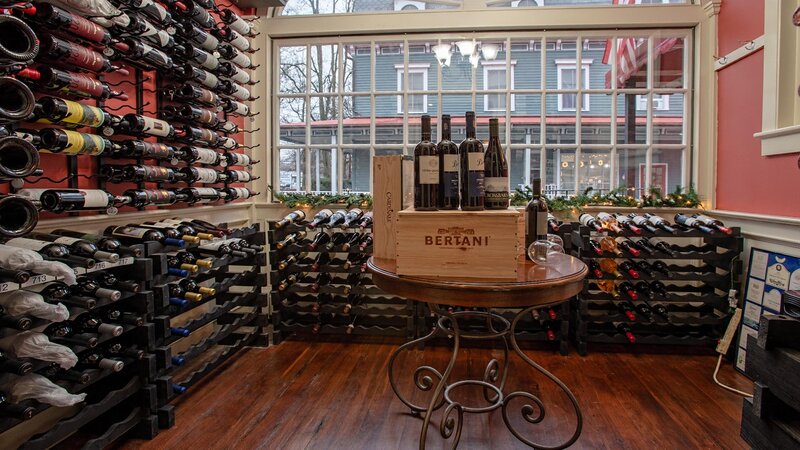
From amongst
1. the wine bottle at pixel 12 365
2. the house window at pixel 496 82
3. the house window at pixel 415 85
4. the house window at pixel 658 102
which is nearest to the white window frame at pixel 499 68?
the house window at pixel 496 82

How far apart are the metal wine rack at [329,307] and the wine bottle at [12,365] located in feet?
5.82

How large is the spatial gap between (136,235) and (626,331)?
3087mm

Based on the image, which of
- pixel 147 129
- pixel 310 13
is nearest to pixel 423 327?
pixel 147 129

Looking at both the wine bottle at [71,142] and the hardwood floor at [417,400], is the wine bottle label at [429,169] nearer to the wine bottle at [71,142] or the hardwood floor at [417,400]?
the hardwood floor at [417,400]

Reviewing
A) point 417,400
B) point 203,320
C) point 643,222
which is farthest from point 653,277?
point 203,320

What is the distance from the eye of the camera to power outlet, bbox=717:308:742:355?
2.78 metres

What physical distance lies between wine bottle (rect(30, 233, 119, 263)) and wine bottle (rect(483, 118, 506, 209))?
4.91 ft

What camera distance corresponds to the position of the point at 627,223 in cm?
307

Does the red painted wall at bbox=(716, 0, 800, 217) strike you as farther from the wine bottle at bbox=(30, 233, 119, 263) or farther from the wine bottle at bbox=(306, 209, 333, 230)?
the wine bottle at bbox=(30, 233, 119, 263)

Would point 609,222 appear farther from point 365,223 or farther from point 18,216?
point 18,216

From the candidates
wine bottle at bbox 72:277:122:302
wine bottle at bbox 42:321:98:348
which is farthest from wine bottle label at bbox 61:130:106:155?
wine bottle at bbox 42:321:98:348

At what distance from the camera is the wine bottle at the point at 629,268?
9.67 ft

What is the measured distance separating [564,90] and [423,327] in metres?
2.20

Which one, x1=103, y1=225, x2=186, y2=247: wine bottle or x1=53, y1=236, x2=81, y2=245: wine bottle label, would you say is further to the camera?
x1=103, y1=225, x2=186, y2=247: wine bottle
